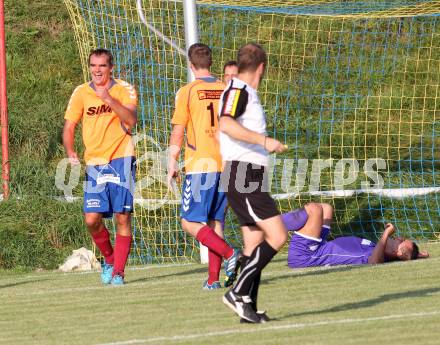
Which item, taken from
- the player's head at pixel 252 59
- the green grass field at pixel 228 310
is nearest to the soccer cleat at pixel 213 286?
the green grass field at pixel 228 310

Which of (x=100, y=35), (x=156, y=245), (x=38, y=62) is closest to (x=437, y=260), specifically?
(x=156, y=245)

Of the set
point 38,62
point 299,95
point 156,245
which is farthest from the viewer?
point 38,62

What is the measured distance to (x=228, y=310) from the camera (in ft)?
24.5

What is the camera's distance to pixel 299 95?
51.9ft

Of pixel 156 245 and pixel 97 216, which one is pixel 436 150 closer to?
pixel 156 245

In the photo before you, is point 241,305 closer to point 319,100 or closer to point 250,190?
point 250,190

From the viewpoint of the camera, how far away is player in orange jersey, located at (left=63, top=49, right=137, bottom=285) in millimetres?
9281

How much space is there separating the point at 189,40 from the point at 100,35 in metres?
2.30

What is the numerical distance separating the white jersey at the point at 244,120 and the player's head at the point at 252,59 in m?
0.10

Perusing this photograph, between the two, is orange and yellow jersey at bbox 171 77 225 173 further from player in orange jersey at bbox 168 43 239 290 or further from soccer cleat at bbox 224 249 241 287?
soccer cleat at bbox 224 249 241 287

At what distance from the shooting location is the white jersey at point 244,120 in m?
6.75

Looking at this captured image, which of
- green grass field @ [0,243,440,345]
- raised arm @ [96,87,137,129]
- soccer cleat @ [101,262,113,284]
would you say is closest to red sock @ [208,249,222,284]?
green grass field @ [0,243,440,345]

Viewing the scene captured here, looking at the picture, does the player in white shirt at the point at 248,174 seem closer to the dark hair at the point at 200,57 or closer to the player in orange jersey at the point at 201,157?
the player in orange jersey at the point at 201,157

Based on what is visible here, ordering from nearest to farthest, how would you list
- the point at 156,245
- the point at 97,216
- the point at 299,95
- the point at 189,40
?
the point at 97,216
the point at 189,40
the point at 156,245
the point at 299,95
